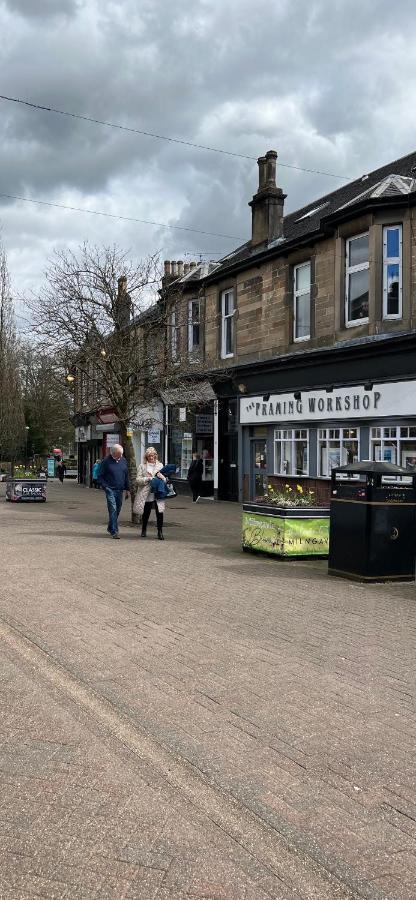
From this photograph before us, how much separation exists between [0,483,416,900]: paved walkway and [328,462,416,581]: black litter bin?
109cm

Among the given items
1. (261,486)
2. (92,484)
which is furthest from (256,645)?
(92,484)

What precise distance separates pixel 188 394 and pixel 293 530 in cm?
1093

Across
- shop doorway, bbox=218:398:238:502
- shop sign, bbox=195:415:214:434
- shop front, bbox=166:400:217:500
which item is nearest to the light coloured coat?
shop front, bbox=166:400:217:500

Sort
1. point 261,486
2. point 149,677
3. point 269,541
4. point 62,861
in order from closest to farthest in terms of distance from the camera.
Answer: point 62,861 → point 149,677 → point 269,541 → point 261,486

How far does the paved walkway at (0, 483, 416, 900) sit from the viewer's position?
3123mm

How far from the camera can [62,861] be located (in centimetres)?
314

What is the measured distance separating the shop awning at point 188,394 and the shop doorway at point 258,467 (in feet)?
7.24

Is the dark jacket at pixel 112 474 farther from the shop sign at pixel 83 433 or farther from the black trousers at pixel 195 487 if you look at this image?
the shop sign at pixel 83 433

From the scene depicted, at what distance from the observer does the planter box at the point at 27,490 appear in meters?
26.1

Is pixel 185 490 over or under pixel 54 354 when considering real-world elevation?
under

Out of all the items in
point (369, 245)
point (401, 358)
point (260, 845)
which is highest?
point (369, 245)

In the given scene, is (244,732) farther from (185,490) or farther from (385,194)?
(185,490)

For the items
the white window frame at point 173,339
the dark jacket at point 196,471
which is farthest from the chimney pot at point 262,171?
→ the dark jacket at point 196,471

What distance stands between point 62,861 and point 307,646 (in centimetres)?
371
